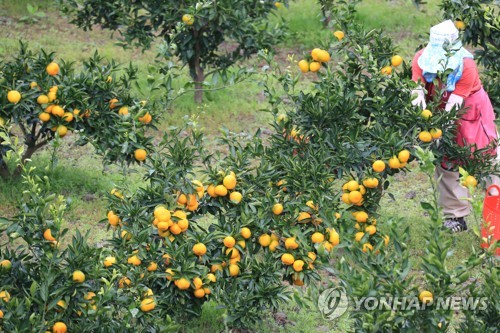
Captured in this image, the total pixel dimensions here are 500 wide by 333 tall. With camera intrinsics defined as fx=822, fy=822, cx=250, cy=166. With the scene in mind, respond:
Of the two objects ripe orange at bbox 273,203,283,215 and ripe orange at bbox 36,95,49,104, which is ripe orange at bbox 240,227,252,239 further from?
ripe orange at bbox 36,95,49,104

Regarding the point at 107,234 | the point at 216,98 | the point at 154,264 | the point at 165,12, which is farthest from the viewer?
the point at 216,98

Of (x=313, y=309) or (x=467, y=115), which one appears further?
(x=467, y=115)

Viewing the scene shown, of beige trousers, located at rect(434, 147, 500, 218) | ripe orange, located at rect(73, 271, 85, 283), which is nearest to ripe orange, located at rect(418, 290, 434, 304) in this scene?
ripe orange, located at rect(73, 271, 85, 283)

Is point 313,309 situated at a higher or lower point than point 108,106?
lower

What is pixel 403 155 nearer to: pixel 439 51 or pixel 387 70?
pixel 387 70

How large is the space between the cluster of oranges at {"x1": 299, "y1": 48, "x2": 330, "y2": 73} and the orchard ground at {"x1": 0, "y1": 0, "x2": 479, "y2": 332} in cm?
46

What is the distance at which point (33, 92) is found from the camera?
17.8 ft

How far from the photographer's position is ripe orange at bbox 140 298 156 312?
155 inches

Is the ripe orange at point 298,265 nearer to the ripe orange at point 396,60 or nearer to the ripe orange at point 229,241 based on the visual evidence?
the ripe orange at point 229,241

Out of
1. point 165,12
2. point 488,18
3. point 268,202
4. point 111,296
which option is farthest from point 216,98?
point 111,296

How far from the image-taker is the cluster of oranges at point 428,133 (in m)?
4.72

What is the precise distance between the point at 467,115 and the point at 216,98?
332 cm

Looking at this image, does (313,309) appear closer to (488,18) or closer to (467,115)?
(467,115)

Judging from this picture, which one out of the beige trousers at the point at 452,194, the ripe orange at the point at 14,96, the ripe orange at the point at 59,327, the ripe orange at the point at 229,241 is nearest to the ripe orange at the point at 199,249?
the ripe orange at the point at 229,241
